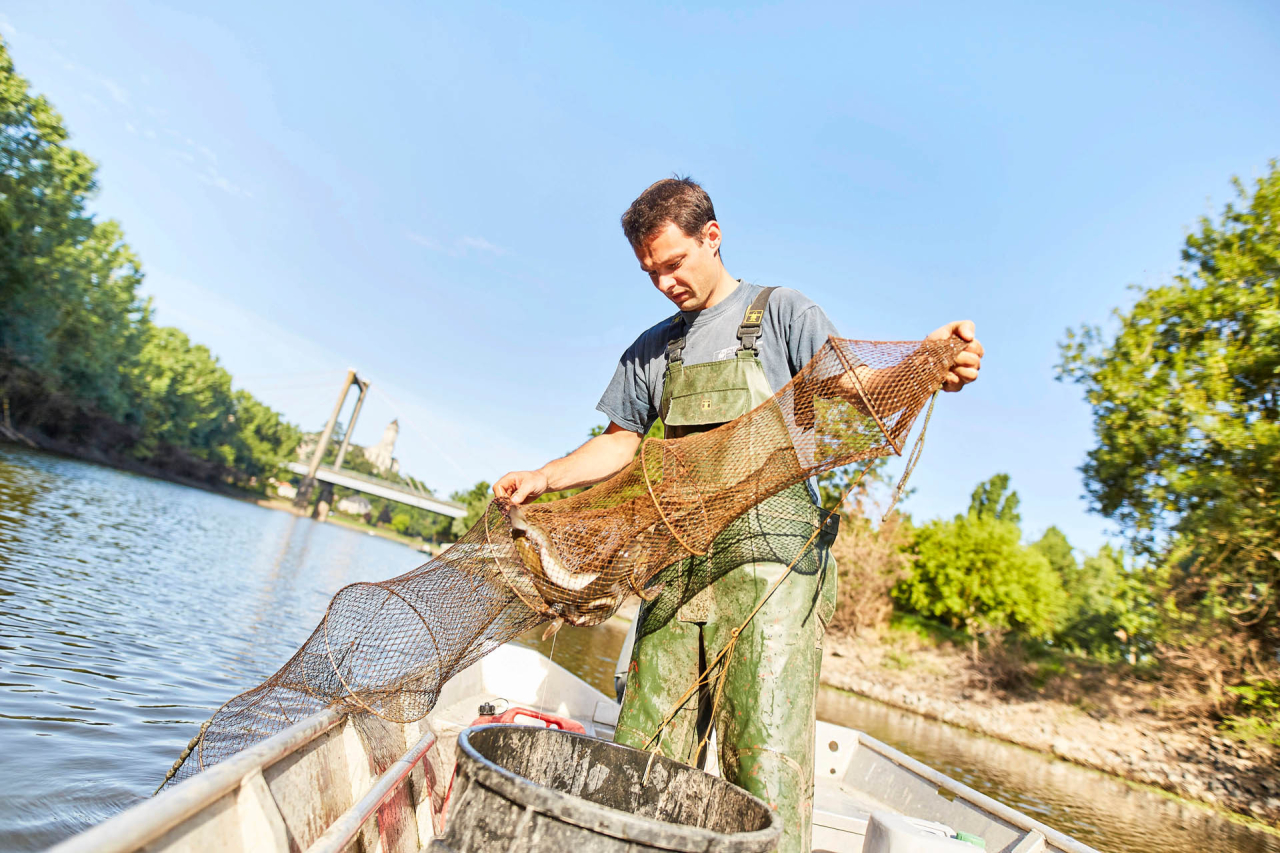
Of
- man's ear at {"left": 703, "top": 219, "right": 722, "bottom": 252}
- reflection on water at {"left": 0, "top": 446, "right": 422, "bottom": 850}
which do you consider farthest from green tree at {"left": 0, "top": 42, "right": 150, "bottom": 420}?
man's ear at {"left": 703, "top": 219, "right": 722, "bottom": 252}

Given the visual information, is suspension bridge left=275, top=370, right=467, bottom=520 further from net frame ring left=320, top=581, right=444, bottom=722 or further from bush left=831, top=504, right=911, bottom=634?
net frame ring left=320, top=581, right=444, bottom=722

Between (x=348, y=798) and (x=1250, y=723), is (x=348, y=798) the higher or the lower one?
the lower one

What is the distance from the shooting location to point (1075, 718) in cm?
1919

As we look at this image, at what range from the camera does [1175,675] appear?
17.5 meters

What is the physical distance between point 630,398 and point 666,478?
Answer: 2.22 feet

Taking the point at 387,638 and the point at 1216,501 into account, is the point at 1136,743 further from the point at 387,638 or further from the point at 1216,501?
the point at 387,638

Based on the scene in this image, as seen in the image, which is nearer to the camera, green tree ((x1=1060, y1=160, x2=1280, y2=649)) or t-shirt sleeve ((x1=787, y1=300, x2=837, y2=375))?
t-shirt sleeve ((x1=787, y1=300, x2=837, y2=375))

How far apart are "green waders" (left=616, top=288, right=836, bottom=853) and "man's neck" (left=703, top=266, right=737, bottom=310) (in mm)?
185

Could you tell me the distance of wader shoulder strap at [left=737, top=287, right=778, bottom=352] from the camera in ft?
8.38

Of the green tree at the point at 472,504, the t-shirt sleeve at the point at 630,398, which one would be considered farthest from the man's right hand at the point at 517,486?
the green tree at the point at 472,504

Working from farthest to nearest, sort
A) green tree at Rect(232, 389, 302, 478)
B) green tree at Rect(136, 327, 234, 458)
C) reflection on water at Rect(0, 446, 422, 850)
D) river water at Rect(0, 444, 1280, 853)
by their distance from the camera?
green tree at Rect(232, 389, 302, 478) < green tree at Rect(136, 327, 234, 458) < river water at Rect(0, 444, 1280, 853) < reflection on water at Rect(0, 446, 422, 850)

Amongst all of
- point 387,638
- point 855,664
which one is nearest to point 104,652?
point 387,638

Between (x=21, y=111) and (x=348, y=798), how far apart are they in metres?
38.8

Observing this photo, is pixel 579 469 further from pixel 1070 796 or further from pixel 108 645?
pixel 1070 796
